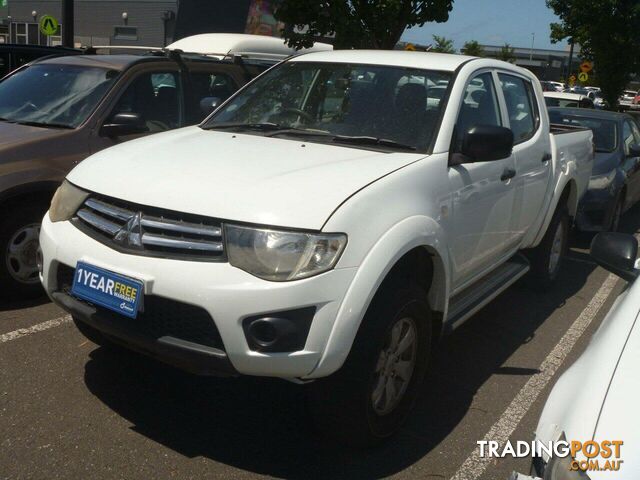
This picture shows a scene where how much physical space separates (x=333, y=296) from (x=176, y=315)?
2.15ft

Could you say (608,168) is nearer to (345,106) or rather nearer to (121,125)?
(345,106)

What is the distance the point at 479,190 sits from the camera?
13.2ft

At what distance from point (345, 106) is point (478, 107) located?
85cm

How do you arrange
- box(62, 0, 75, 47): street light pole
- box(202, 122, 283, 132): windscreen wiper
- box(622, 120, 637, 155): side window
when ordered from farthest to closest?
box(62, 0, 75, 47): street light pole, box(622, 120, 637, 155): side window, box(202, 122, 283, 132): windscreen wiper

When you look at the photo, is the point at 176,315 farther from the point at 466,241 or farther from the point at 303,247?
the point at 466,241

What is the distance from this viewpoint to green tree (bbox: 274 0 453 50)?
905cm

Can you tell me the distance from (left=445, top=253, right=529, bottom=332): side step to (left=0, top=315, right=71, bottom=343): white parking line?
252 centimetres

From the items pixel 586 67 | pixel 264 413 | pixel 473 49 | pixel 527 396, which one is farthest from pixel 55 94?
pixel 473 49

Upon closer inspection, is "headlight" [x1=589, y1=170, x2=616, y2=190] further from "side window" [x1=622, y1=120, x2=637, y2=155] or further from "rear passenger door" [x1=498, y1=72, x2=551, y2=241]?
"rear passenger door" [x1=498, y1=72, x2=551, y2=241]

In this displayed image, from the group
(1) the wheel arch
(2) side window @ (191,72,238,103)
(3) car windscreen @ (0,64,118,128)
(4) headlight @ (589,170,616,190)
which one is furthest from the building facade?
(1) the wheel arch

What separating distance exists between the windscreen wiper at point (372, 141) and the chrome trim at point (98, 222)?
4.33 ft

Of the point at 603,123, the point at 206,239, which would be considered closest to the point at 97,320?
the point at 206,239

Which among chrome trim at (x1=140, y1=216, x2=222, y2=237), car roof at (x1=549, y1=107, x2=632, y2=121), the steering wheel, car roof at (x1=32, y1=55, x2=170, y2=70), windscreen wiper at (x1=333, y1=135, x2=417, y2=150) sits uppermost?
car roof at (x1=32, y1=55, x2=170, y2=70)

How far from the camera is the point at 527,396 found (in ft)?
13.4
